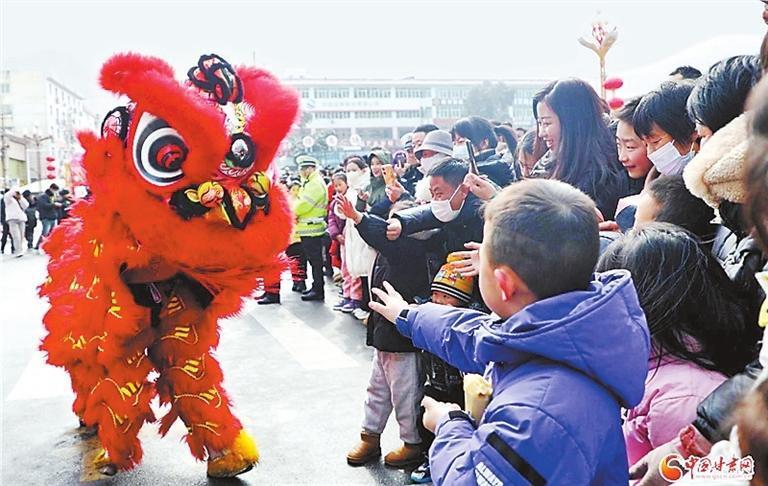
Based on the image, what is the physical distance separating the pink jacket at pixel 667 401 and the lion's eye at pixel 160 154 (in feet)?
6.97

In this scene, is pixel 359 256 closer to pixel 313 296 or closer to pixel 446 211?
pixel 313 296

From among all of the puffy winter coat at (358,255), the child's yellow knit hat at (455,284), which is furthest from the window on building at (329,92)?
the child's yellow knit hat at (455,284)

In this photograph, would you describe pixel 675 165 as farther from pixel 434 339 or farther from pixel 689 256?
pixel 434 339

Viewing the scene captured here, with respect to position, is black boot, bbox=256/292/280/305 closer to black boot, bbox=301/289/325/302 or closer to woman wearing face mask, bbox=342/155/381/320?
black boot, bbox=301/289/325/302

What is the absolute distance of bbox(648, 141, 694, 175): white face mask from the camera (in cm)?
267

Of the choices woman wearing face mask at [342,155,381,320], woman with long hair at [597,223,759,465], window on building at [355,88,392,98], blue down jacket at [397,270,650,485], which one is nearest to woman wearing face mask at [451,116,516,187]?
woman wearing face mask at [342,155,381,320]

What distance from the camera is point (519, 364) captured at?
1551mm

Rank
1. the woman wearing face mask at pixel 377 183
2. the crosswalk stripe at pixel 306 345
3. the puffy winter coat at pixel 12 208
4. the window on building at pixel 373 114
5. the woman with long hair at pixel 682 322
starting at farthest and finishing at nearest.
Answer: the window on building at pixel 373 114, the puffy winter coat at pixel 12 208, the woman wearing face mask at pixel 377 183, the crosswalk stripe at pixel 306 345, the woman with long hair at pixel 682 322

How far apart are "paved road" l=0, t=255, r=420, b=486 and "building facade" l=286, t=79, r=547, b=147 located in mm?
58981

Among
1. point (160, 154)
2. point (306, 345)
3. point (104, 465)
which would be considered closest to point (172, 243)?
point (160, 154)

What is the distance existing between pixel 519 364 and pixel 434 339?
14.3 inches

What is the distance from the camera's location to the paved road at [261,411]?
356cm

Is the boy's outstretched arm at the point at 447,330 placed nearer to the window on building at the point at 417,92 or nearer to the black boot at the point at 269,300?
the black boot at the point at 269,300

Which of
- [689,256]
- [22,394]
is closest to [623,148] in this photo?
[689,256]
